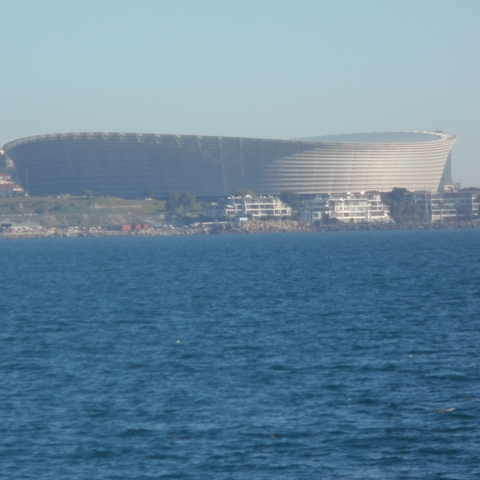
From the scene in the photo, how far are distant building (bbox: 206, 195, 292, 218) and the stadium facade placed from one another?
3.56 m

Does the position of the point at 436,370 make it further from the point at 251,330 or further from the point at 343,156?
the point at 343,156

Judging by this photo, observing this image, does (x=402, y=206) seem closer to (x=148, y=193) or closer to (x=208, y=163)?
(x=208, y=163)

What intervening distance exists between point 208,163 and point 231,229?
30.6 ft

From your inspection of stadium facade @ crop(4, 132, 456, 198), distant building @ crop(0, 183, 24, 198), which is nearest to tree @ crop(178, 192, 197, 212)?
stadium facade @ crop(4, 132, 456, 198)

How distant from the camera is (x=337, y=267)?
4466 cm

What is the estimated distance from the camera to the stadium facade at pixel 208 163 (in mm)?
115000

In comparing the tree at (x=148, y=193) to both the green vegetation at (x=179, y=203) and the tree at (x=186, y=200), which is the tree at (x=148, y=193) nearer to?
the green vegetation at (x=179, y=203)

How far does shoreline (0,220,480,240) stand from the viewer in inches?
4412

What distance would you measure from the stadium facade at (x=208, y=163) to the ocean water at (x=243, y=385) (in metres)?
83.9

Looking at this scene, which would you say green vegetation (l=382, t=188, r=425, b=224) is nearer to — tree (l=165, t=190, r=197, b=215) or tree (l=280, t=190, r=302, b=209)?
tree (l=280, t=190, r=302, b=209)

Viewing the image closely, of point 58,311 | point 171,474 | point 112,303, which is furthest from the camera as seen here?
point 112,303

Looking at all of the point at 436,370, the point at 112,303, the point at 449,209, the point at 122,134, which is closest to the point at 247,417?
the point at 436,370

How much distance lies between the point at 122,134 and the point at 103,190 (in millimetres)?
10374

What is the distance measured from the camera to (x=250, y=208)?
11538cm
